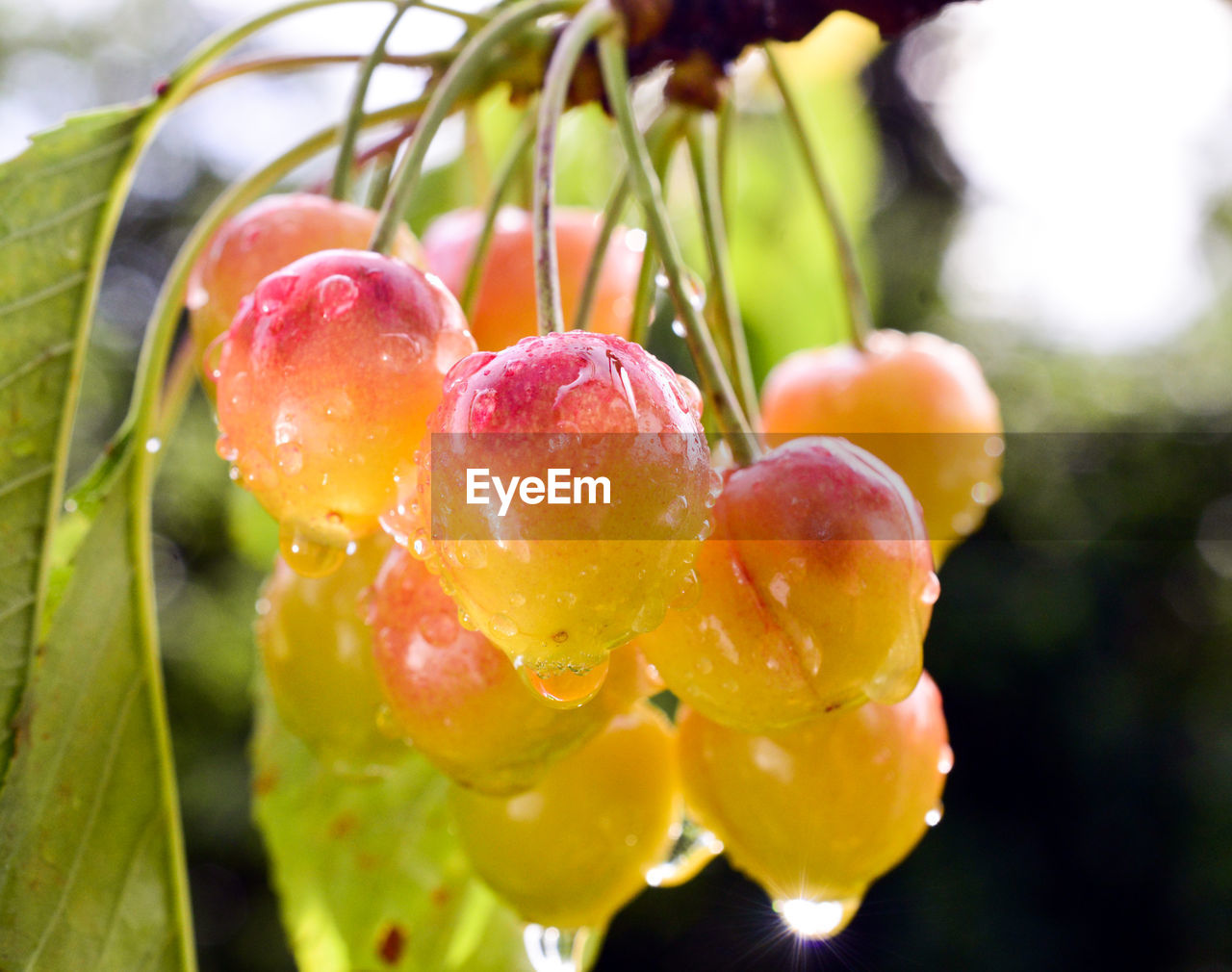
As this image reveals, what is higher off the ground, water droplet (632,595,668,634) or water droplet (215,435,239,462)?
water droplet (215,435,239,462)

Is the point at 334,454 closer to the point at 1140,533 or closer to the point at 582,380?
the point at 582,380

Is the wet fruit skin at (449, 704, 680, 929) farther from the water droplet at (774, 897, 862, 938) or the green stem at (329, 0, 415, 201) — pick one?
the green stem at (329, 0, 415, 201)

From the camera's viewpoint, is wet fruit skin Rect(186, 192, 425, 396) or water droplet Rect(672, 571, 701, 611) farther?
wet fruit skin Rect(186, 192, 425, 396)

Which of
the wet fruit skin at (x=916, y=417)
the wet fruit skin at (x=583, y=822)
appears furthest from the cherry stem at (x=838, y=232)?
the wet fruit skin at (x=583, y=822)

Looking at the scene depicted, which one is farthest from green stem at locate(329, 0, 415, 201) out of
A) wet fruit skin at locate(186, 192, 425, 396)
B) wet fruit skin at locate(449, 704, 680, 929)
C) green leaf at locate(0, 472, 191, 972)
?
wet fruit skin at locate(449, 704, 680, 929)

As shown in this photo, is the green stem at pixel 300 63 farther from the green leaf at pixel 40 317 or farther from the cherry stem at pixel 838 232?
the cherry stem at pixel 838 232

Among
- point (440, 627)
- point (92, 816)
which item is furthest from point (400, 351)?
point (92, 816)
